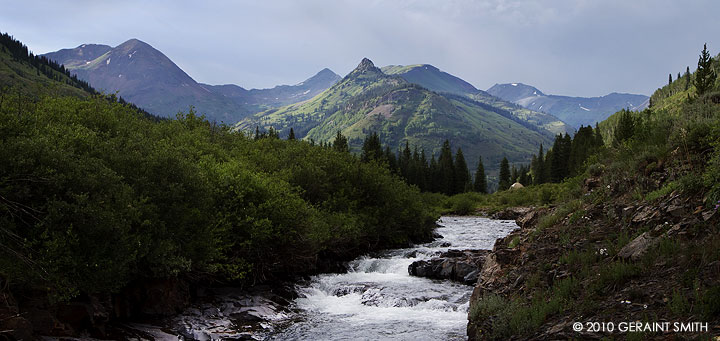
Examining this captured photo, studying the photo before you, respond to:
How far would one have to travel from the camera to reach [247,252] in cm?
2253

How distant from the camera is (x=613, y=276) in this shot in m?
10.6

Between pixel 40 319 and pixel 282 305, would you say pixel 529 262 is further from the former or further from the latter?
pixel 40 319

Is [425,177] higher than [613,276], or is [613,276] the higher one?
[613,276]

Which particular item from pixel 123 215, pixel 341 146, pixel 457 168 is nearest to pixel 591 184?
pixel 123 215

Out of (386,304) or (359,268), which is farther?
(359,268)

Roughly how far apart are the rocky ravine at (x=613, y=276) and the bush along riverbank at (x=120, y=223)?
11.6 m

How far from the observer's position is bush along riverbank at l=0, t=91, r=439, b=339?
12.2 m

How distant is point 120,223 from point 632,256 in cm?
1493

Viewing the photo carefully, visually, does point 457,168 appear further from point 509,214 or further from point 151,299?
point 151,299

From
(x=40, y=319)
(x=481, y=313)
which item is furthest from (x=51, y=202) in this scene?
(x=481, y=313)

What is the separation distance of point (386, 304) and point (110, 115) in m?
17.6

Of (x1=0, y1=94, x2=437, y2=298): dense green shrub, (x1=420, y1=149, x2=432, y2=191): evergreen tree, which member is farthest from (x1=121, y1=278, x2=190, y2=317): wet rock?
(x1=420, y1=149, x2=432, y2=191): evergreen tree

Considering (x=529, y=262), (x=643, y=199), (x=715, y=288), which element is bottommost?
(x=529, y=262)

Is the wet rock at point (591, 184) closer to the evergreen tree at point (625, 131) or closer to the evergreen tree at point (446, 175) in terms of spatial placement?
the evergreen tree at point (625, 131)
